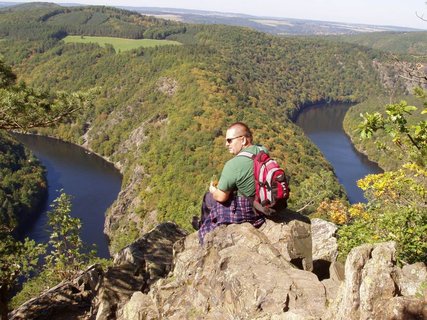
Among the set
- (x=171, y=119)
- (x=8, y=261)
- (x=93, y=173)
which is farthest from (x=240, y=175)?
(x=93, y=173)

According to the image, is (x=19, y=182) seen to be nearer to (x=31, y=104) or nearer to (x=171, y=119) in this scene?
(x=171, y=119)

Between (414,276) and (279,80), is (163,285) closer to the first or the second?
(414,276)

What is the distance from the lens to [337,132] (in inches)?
6196

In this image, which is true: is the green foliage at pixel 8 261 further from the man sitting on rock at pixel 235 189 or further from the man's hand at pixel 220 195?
the man's hand at pixel 220 195

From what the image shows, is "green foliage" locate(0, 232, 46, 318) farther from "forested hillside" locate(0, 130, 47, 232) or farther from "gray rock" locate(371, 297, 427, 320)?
"forested hillside" locate(0, 130, 47, 232)

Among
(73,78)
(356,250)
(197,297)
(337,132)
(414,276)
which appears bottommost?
(337,132)

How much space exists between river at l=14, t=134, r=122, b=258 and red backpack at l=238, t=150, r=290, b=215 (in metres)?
57.2

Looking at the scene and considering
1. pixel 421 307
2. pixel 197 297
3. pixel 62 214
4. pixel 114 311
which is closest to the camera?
pixel 421 307

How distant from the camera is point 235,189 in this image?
27.3ft

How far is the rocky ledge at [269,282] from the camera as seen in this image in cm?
592

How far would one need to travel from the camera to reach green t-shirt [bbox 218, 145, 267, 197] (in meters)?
7.80

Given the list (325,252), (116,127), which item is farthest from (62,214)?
(116,127)

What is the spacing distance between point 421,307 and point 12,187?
92.4 meters

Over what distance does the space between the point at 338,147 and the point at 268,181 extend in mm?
134759
